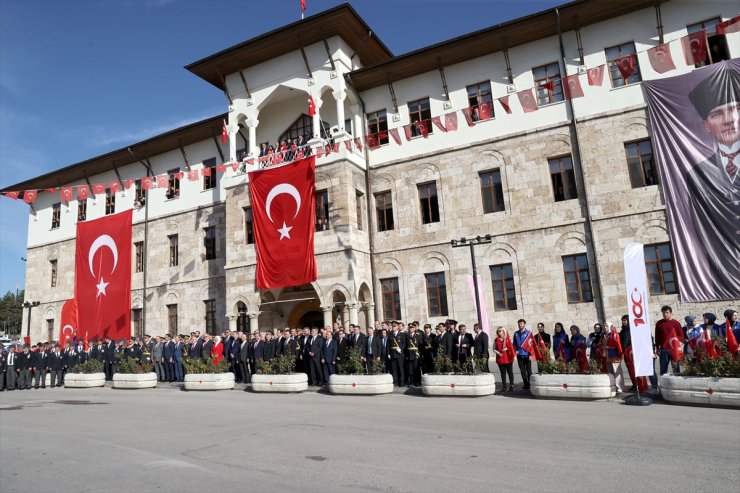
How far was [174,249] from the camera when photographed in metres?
26.8

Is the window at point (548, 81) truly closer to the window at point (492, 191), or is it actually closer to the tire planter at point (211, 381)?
the window at point (492, 191)

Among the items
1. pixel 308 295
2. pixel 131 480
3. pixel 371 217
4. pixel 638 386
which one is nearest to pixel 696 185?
pixel 638 386

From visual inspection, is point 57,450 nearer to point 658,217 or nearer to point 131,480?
point 131,480

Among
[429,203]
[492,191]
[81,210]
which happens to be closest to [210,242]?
[81,210]

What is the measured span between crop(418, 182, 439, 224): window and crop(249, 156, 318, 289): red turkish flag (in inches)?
176

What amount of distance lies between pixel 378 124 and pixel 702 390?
16040mm

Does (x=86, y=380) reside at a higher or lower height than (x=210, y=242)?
lower

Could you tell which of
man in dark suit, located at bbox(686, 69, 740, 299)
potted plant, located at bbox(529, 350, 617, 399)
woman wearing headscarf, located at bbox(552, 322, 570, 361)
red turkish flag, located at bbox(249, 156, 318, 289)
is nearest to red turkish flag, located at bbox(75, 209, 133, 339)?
red turkish flag, located at bbox(249, 156, 318, 289)

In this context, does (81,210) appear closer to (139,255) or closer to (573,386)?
(139,255)

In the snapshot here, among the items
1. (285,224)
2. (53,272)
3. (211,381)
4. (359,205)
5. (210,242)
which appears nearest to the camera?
(211,381)

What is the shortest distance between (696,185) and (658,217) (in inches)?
61.6

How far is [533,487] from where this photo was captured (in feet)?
16.5

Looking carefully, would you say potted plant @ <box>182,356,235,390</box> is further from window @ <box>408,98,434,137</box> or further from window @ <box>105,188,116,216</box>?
window @ <box>105,188,116,216</box>

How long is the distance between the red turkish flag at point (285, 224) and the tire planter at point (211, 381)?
17.6ft
